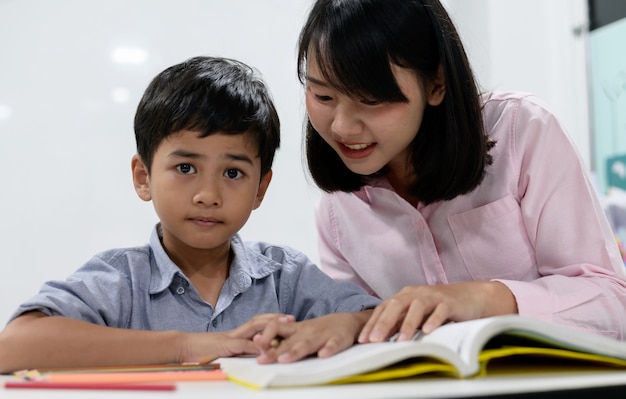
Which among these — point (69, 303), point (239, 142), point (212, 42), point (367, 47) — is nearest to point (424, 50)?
point (367, 47)

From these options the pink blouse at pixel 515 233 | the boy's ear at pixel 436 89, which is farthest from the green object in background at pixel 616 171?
the boy's ear at pixel 436 89

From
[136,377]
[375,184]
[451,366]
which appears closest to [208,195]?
[375,184]

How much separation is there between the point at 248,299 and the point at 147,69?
107 cm

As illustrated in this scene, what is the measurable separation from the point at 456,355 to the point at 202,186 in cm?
61

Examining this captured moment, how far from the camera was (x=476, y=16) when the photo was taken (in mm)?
2582

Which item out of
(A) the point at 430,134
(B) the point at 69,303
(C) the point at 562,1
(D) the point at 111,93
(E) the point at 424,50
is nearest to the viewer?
(B) the point at 69,303

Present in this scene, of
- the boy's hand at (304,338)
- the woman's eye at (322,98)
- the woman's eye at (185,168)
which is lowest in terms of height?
the boy's hand at (304,338)

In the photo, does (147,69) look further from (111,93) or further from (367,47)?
(367,47)

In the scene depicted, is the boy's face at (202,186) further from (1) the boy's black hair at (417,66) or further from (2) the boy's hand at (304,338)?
(2) the boy's hand at (304,338)

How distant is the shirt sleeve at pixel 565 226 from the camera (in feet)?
3.38

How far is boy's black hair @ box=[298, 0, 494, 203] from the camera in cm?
102

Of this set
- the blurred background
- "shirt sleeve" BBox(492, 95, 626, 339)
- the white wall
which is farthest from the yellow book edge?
the white wall

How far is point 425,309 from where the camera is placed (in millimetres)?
818

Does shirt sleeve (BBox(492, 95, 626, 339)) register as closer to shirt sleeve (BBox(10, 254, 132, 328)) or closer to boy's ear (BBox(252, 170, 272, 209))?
boy's ear (BBox(252, 170, 272, 209))
